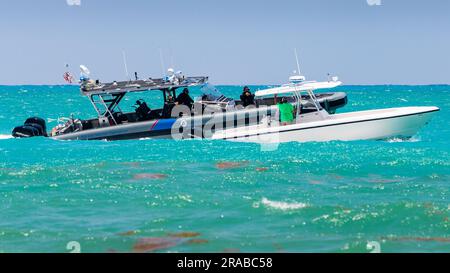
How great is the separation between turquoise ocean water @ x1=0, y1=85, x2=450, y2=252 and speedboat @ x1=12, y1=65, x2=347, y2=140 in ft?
5.25

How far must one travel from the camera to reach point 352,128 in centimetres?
2030

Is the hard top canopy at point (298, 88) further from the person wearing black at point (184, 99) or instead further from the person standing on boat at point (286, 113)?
the person wearing black at point (184, 99)

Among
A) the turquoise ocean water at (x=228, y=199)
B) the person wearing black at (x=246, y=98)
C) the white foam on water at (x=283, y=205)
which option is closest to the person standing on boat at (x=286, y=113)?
the turquoise ocean water at (x=228, y=199)

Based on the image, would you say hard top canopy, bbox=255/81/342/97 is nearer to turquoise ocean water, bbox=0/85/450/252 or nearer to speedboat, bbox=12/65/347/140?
speedboat, bbox=12/65/347/140

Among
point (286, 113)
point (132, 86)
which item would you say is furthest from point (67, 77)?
point (286, 113)

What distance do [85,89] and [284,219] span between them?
12.9 meters

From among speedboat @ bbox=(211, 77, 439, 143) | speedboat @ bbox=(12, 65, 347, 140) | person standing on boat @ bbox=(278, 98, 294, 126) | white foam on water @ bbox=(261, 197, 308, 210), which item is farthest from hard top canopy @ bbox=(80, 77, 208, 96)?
white foam on water @ bbox=(261, 197, 308, 210)

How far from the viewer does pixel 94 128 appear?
21.9m

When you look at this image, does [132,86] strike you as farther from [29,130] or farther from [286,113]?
[286,113]

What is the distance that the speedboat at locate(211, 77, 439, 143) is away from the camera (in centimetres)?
2034

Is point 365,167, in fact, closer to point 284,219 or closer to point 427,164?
point 427,164

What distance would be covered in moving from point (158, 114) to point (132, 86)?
128cm

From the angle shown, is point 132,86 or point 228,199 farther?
point 132,86

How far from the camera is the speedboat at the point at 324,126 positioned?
20.3 m
